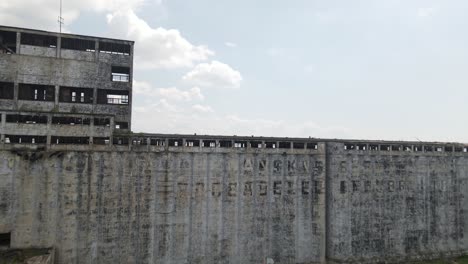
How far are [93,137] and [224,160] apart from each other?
31.1 feet

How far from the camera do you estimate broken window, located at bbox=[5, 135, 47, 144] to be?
2188cm

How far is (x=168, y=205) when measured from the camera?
2441 centimetres

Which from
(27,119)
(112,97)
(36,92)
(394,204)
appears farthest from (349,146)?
(36,92)

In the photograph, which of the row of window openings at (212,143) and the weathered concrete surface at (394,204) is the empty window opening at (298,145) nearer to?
the row of window openings at (212,143)

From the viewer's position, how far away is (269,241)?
1043 inches

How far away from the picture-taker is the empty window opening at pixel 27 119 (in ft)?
71.2

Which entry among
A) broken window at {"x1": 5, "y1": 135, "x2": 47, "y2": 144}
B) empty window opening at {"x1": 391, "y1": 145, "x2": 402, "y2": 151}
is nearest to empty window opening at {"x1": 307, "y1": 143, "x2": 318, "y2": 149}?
empty window opening at {"x1": 391, "y1": 145, "x2": 402, "y2": 151}

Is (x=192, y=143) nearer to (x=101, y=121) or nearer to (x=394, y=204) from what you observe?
(x=101, y=121)

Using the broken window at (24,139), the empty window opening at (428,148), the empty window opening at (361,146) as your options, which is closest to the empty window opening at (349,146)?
the empty window opening at (361,146)

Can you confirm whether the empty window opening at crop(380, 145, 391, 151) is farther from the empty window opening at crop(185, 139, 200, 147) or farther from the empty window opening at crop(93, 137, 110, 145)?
the empty window opening at crop(93, 137, 110, 145)

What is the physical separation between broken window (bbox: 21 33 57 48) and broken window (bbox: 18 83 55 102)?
3008 millimetres

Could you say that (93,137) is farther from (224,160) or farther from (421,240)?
(421,240)

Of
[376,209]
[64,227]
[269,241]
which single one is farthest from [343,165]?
[64,227]

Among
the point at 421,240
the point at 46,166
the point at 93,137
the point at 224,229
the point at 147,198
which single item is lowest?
the point at 421,240
